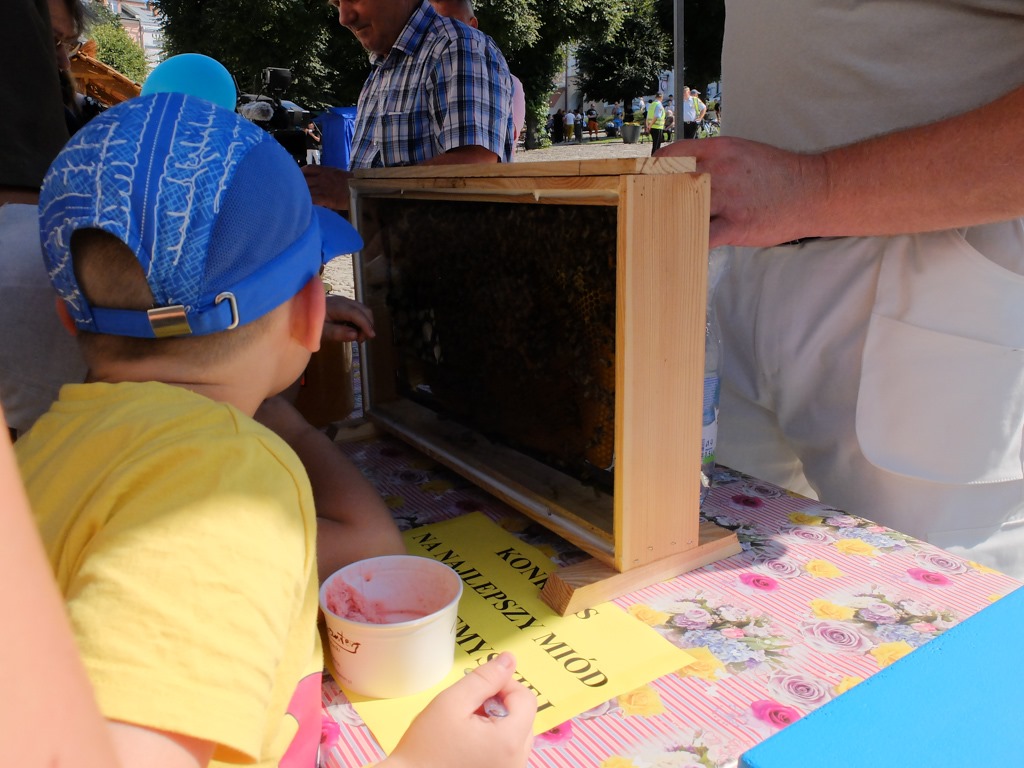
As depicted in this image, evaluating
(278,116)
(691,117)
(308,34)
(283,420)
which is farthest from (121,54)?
(283,420)

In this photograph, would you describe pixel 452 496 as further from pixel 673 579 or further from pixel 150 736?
pixel 150 736

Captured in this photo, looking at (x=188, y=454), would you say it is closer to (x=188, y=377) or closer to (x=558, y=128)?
(x=188, y=377)

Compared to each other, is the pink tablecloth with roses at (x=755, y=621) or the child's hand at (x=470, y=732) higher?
the child's hand at (x=470, y=732)

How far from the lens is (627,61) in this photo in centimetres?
3850

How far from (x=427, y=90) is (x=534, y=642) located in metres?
2.49

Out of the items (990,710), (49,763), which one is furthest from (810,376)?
(49,763)

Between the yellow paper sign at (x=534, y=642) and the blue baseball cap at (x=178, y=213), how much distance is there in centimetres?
49

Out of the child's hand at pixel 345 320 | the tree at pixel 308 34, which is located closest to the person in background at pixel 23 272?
the child's hand at pixel 345 320

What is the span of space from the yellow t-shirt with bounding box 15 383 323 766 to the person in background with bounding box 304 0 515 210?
86.6 inches

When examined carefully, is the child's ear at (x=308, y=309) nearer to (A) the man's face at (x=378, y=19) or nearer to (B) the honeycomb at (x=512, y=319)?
(B) the honeycomb at (x=512, y=319)

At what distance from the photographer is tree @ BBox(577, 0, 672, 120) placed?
36812 mm

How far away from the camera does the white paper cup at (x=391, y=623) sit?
0.91 metres

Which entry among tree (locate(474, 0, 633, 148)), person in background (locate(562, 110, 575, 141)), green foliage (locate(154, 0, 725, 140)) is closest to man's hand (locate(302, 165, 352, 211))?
green foliage (locate(154, 0, 725, 140))

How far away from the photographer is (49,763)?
13.0 inches
